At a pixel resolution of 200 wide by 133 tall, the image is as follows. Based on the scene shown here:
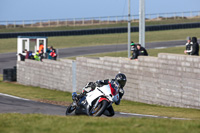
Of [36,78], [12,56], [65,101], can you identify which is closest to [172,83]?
[65,101]

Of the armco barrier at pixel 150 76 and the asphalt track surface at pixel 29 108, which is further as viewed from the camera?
the armco barrier at pixel 150 76

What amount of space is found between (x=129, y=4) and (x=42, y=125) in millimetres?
22985

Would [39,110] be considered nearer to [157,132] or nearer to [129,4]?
[157,132]

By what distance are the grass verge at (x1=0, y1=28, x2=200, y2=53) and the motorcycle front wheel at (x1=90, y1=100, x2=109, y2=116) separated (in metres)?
41.0

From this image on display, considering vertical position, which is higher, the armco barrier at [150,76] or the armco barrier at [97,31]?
the armco barrier at [97,31]

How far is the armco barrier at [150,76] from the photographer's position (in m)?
16.9

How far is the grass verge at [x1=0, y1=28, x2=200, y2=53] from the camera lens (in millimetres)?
52500

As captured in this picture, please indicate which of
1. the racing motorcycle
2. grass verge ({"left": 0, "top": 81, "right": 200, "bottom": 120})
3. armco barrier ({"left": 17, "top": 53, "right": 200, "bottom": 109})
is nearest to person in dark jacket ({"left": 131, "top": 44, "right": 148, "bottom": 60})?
armco barrier ({"left": 17, "top": 53, "right": 200, "bottom": 109})

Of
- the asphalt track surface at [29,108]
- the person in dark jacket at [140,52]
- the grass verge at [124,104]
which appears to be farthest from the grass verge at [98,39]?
the asphalt track surface at [29,108]

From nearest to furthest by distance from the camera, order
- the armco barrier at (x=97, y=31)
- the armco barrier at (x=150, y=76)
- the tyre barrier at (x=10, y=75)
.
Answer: the armco barrier at (x=150, y=76) → the tyre barrier at (x=10, y=75) → the armco barrier at (x=97, y=31)

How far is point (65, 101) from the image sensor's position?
67.1 feet

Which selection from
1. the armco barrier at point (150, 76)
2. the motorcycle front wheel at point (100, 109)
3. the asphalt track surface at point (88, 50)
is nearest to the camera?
the motorcycle front wheel at point (100, 109)

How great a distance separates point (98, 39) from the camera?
5700 cm

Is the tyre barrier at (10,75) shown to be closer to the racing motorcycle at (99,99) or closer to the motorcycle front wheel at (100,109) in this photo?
the racing motorcycle at (99,99)
